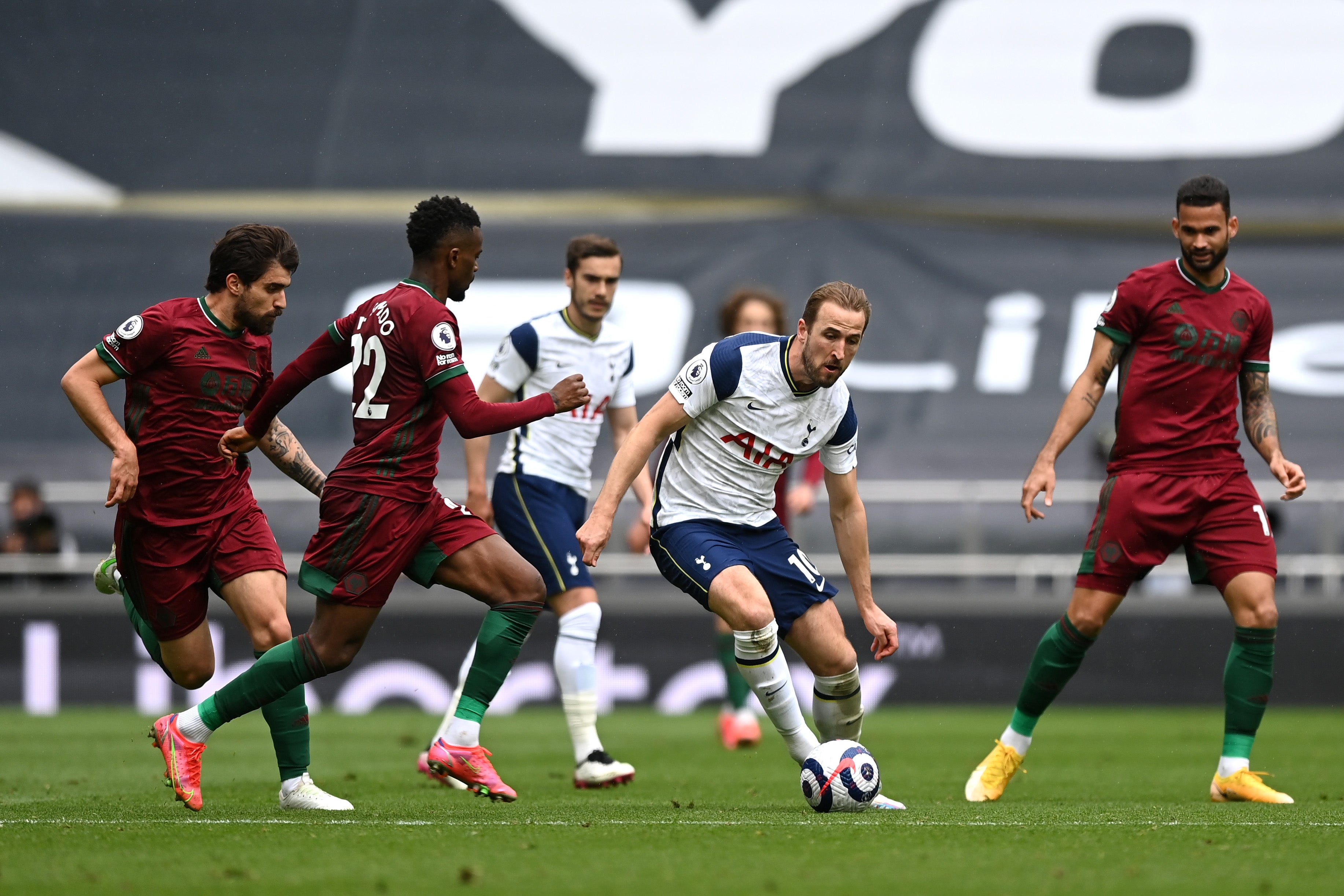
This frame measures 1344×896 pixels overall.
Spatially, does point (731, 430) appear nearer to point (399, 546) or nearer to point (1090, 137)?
point (399, 546)

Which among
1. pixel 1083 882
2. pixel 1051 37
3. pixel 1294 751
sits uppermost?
pixel 1051 37

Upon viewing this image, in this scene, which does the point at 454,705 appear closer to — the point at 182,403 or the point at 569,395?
the point at 182,403

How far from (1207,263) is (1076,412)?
822 millimetres

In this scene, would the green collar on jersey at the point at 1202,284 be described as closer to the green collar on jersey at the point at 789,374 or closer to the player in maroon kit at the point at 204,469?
the green collar on jersey at the point at 789,374

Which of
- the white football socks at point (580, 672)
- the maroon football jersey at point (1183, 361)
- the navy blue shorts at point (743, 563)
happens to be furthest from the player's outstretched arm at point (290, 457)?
the maroon football jersey at point (1183, 361)

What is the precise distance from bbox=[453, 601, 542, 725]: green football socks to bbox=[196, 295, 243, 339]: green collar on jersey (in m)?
1.49

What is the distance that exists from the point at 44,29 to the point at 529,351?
48.3ft

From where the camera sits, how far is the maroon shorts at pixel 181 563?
6145 mm

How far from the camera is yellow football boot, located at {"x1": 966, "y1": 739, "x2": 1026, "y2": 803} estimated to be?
6.64 meters

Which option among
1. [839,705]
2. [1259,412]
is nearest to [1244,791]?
[1259,412]

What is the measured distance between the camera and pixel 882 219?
18.6 meters

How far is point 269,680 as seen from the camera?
18.9 ft

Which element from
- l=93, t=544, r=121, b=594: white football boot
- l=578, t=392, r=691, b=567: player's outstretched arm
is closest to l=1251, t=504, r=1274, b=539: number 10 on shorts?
l=578, t=392, r=691, b=567: player's outstretched arm

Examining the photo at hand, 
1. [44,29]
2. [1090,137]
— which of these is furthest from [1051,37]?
[44,29]
